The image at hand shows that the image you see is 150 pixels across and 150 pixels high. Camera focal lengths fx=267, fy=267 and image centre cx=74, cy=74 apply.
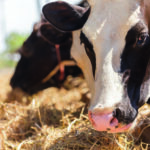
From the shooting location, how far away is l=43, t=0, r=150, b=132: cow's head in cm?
132

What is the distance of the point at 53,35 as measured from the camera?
2.61 m

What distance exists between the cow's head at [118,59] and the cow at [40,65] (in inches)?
64.1

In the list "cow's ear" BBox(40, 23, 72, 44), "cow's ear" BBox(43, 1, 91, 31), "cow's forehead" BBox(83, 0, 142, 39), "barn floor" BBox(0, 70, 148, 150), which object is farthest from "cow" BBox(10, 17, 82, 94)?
"cow's forehead" BBox(83, 0, 142, 39)

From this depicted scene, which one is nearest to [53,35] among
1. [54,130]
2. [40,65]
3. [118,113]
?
[40,65]

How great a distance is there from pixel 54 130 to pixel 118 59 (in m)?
0.77

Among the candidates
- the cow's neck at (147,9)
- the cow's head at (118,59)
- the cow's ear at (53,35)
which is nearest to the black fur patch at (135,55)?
the cow's head at (118,59)

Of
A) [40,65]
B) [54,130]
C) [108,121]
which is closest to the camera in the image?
[108,121]

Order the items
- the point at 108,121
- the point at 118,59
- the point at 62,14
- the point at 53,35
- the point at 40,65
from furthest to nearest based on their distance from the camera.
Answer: the point at 40,65 < the point at 53,35 < the point at 62,14 < the point at 118,59 < the point at 108,121

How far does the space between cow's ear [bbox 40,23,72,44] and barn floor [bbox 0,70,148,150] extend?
2.12 feet

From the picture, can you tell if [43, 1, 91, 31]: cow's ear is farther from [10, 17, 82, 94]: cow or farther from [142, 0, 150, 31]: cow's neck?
[10, 17, 82, 94]: cow

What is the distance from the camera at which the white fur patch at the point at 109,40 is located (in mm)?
1349

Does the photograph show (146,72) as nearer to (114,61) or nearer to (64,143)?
(114,61)

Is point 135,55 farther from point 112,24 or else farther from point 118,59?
point 112,24

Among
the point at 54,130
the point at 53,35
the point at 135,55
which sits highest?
the point at 135,55
